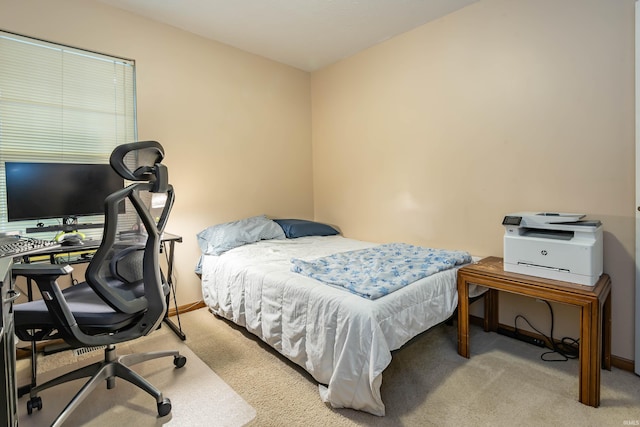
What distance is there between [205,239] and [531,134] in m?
2.81

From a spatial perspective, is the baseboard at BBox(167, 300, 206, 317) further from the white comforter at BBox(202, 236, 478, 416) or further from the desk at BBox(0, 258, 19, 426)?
the desk at BBox(0, 258, 19, 426)

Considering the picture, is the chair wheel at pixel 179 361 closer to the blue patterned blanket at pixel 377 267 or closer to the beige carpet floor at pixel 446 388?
the beige carpet floor at pixel 446 388

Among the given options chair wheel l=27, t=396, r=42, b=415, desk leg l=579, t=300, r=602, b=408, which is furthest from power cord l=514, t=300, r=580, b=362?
chair wheel l=27, t=396, r=42, b=415

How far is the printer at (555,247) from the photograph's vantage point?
173 centimetres

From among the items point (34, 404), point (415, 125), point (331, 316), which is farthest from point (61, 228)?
point (415, 125)

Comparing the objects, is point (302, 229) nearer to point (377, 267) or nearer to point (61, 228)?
point (377, 267)

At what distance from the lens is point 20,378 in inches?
76.5

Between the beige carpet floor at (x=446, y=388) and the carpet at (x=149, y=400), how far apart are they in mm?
87

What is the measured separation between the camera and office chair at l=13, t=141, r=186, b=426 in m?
1.34

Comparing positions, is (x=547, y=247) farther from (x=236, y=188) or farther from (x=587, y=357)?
(x=236, y=188)

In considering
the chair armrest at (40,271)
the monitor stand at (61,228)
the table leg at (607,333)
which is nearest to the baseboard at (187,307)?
the monitor stand at (61,228)

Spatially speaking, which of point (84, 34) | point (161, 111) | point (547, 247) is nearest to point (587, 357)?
point (547, 247)

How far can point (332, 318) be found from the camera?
1.66 meters

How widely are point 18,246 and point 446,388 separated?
99.9 inches
